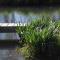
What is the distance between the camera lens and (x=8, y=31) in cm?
520
